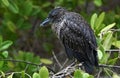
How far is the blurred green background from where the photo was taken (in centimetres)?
609

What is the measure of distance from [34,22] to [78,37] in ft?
A: 8.69

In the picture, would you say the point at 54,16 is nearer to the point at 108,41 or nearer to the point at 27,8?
the point at 108,41

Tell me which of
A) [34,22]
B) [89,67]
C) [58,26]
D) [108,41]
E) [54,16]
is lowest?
[89,67]

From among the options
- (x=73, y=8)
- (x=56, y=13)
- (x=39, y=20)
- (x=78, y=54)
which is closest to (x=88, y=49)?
(x=78, y=54)

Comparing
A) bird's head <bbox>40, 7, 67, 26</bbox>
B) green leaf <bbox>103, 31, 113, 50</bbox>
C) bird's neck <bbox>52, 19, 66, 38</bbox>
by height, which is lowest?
green leaf <bbox>103, 31, 113, 50</bbox>

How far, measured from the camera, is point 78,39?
4676mm

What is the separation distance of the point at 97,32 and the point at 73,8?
1.90 metres

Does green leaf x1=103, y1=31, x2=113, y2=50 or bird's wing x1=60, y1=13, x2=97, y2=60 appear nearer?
green leaf x1=103, y1=31, x2=113, y2=50

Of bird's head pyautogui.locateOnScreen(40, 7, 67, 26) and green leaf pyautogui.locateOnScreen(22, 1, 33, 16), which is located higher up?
green leaf pyautogui.locateOnScreen(22, 1, 33, 16)

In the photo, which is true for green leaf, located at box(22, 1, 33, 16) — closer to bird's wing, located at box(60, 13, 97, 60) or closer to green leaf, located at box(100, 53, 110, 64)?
bird's wing, located at box(60, 13, 97, 60)

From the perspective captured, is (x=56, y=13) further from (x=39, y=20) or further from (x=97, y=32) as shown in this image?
(x=39, y=20)

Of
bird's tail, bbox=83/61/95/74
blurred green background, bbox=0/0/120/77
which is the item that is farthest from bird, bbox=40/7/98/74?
blurred green background, bbox=0/0/120/77

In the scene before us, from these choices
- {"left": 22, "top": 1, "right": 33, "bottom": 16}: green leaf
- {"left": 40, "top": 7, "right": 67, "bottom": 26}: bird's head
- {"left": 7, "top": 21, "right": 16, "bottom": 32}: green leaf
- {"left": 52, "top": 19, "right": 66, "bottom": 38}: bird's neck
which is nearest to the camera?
{"left": 52, "top": 19, "right": 66, "bottom": 38}: bird's neck

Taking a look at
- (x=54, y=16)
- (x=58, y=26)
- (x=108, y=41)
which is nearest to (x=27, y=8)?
(x=54, y=16)
